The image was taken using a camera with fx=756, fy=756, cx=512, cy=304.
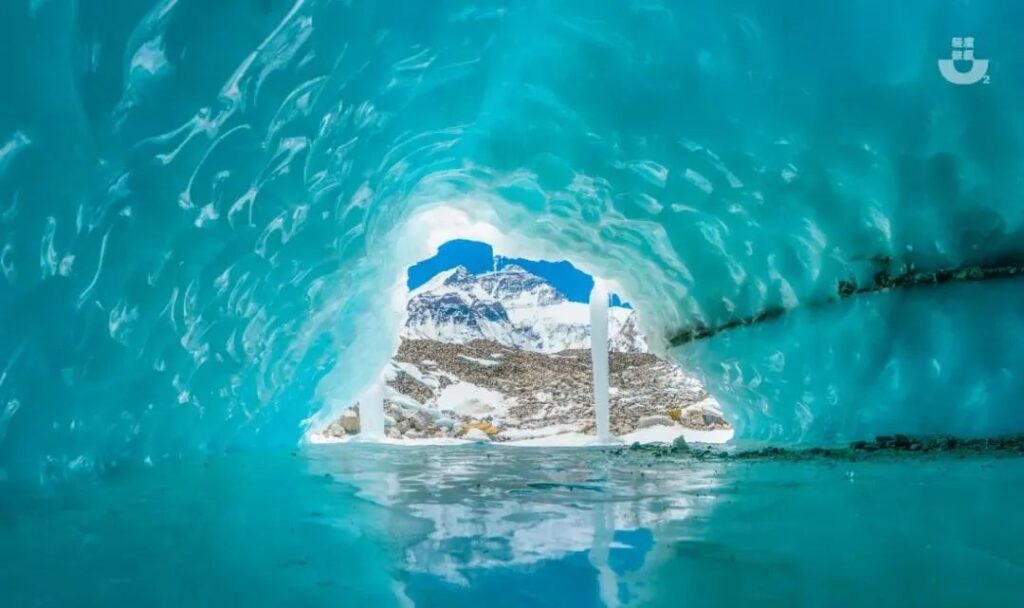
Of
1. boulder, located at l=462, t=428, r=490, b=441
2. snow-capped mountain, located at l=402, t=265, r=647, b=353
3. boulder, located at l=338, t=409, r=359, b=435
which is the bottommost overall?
boulder, located at l=462, t=428, r=490, b=441

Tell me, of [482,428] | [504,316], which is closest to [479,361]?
[482,428]

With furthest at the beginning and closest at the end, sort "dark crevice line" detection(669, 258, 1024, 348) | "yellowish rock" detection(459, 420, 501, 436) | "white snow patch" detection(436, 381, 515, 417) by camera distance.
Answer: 1. "white snow patch" detection(436, 381, 515, 417)
2. "yellowish rock" detection(459, 420, 501, 436)
3. "dark crevice line" detection(669, 258, 1024, 348)

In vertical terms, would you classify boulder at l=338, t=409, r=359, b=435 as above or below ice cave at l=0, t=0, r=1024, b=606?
below

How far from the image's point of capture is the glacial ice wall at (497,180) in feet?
14.0

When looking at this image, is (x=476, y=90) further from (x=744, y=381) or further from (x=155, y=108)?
(x=744, y=381)

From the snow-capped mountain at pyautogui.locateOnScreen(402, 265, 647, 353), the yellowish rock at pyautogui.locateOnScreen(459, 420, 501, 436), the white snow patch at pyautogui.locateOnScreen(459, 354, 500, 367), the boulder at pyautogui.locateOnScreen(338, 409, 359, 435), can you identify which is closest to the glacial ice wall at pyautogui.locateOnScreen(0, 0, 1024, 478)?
the boulder at pyautogui.locateOnScreen(338, 409, 359, 435)

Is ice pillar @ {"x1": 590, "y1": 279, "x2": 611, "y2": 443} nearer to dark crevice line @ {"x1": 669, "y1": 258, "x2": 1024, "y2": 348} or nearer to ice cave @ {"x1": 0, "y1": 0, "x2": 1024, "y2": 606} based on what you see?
ice cave @ {"x1": 0, "y1": 0, "x2": 1024, "y2": 606}

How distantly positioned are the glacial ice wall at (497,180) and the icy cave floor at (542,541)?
1.38 meters

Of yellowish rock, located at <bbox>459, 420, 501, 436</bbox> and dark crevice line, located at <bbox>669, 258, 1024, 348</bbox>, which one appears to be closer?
dark crevice line, located at <bbox>669, 258, 1024, 348</bbox>

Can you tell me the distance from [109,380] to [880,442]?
7.00m

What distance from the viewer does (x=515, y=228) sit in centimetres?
1144

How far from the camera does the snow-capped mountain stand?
1549 inches

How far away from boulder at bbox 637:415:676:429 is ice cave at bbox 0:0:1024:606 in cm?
1027

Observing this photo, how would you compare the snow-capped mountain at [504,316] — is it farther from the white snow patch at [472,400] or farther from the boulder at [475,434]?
the boulder at [475,434]
